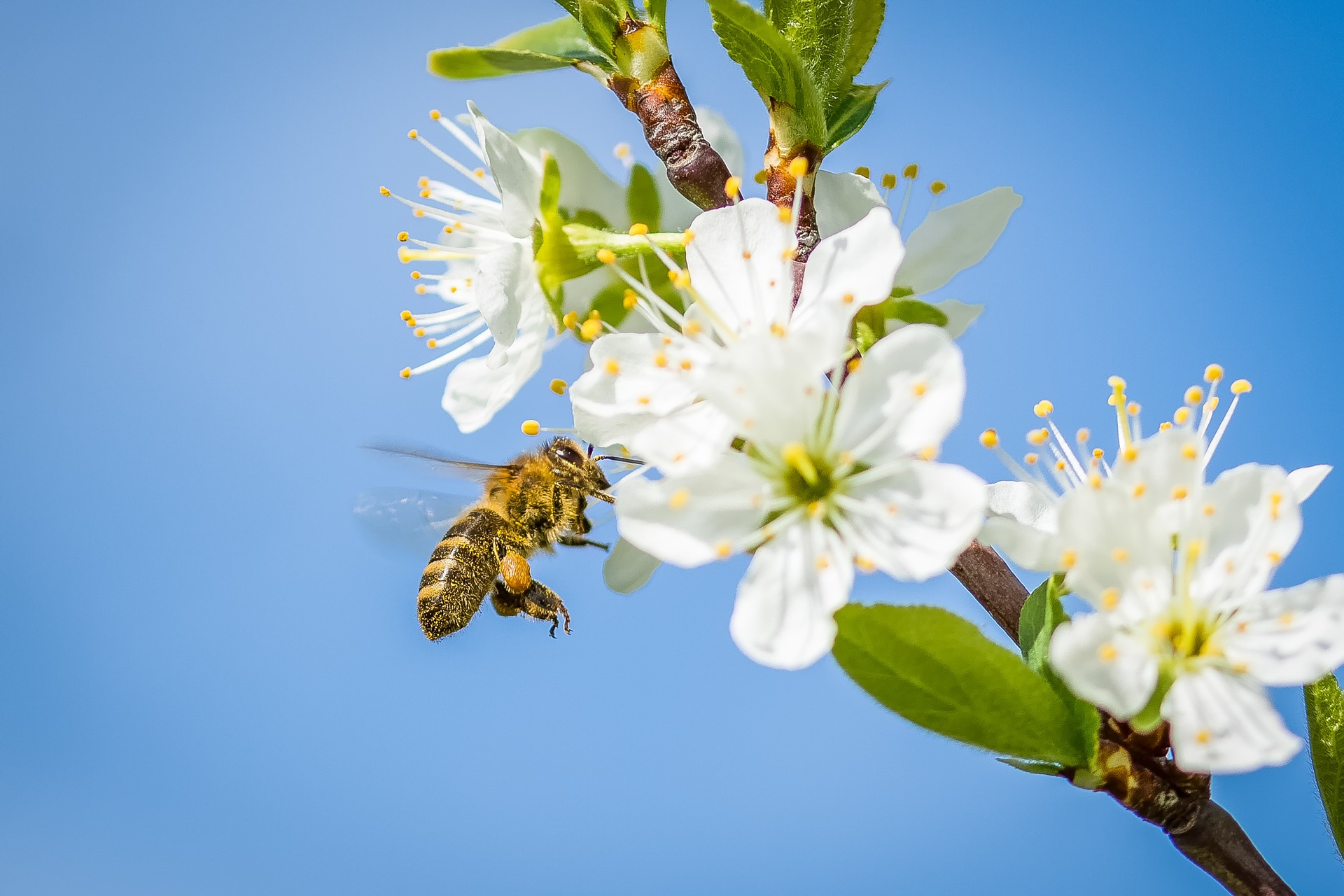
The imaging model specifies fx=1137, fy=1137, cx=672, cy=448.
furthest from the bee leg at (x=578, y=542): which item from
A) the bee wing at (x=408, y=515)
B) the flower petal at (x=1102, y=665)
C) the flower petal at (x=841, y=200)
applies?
the flower petal at (x=1102, y=665)

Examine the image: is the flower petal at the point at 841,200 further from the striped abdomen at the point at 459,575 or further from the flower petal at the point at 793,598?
the striped abdomen at the point at 459,575

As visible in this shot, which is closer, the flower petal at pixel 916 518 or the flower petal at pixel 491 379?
the flower petal at pixel 916 518

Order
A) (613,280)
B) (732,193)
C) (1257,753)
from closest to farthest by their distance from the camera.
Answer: (1257,753), (732,193), (613,280)

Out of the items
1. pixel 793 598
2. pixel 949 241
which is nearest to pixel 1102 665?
pixel 793 598

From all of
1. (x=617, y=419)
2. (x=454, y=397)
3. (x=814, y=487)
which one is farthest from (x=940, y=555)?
(x=454, y=397)

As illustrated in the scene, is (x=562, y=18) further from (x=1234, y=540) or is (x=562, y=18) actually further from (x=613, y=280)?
(x=1234, y=540)

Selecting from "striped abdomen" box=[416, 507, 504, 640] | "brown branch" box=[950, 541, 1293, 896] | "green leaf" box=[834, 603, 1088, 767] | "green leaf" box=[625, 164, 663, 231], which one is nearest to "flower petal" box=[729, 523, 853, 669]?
"green leaf" box=[834, 603, 1088, 767]
